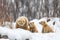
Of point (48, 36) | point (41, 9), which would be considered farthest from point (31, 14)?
point (48, 36)

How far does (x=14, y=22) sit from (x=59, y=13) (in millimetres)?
502

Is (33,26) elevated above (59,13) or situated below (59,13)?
below

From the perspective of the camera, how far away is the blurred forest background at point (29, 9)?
5.49 ft

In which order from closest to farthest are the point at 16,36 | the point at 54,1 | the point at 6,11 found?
the point at 16,36 → the point at 6,11 → the point at 54,1

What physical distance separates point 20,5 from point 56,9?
0.36 metres

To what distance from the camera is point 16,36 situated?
48.4 inches

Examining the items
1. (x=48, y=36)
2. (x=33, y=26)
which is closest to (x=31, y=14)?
(x=33, y=26)

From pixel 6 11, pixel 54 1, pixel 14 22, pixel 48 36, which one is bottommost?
pixel 48 36

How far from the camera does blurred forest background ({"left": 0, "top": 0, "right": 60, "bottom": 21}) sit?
167 cm

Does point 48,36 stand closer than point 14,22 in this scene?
Yes

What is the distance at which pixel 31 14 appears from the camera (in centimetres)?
174

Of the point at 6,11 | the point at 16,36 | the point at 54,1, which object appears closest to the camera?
the point at 16,36

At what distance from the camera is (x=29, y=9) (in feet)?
5.73

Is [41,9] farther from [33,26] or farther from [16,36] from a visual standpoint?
[16,36]
